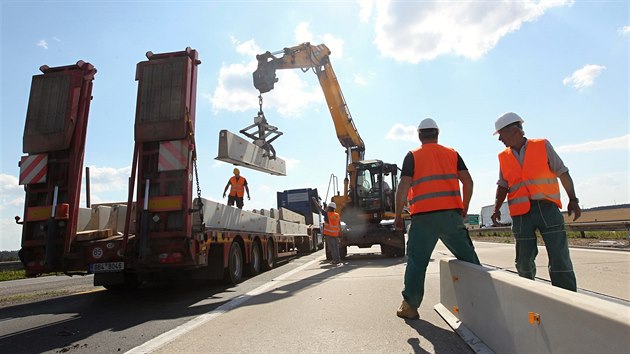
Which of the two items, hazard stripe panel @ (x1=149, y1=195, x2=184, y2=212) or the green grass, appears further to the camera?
the green grass

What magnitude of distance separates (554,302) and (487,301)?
1.11m

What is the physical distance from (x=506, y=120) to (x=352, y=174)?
1095 cm

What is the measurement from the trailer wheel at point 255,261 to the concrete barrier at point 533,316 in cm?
701

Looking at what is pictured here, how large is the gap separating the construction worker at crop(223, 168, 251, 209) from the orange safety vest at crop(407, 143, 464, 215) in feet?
30.3

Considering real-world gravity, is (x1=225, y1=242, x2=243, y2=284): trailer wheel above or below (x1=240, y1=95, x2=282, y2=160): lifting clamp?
below

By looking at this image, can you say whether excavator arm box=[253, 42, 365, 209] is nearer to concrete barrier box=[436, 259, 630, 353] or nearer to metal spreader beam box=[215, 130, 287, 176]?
metal spreader beam box=[215, 130, 287, 176]

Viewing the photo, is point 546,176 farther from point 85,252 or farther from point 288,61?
point 288,61

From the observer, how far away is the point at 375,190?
14.8m

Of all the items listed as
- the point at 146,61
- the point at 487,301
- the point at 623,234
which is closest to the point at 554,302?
the point at 487,301

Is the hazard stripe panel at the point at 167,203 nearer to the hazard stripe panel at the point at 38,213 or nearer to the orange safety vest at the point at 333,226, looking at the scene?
the hazard stripe panel at the point at 38,213

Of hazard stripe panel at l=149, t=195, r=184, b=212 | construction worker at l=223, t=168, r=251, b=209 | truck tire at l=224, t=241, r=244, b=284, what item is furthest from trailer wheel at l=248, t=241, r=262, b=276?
hazard stripe panel at l=149, t=195, r=184, b=212

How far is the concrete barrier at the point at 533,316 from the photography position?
1921mm

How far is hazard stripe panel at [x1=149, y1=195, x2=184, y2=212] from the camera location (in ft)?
23.5

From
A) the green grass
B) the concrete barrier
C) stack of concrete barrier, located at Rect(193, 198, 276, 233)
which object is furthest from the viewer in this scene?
the green grass
